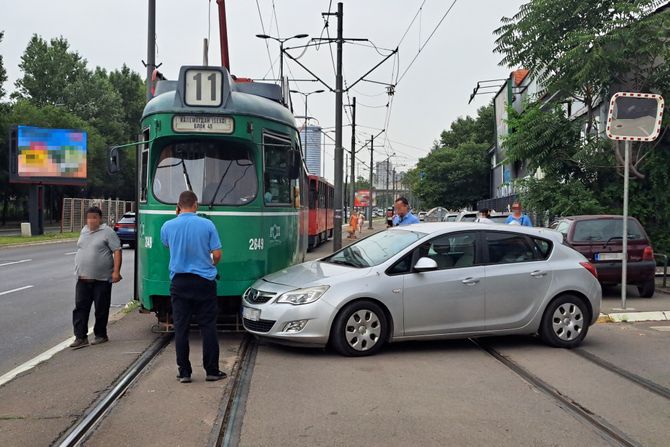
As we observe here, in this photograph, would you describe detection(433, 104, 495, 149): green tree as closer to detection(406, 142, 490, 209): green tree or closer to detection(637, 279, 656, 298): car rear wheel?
detection(406, 142, 490, 209): green tree

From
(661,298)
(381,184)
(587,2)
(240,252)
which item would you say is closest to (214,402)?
(240,252)

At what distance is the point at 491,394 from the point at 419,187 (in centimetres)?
5290

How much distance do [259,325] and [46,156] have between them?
115 feet

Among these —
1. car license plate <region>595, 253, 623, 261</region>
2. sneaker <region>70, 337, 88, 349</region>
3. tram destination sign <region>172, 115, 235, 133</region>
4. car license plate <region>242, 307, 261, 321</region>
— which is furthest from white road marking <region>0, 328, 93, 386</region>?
car license plate <region>595, 253, 623, 261</region>

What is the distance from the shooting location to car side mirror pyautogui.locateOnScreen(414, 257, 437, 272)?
7293mm

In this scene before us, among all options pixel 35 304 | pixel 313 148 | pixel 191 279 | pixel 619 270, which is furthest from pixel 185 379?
pixel 313 148

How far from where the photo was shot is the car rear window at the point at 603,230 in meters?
12.3

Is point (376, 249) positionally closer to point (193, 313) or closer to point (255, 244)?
point (255, 244)

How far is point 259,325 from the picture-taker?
734cm

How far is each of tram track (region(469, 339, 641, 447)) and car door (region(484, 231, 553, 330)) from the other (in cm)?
52

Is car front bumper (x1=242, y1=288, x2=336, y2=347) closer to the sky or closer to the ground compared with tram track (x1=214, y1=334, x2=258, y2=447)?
closer to the sky

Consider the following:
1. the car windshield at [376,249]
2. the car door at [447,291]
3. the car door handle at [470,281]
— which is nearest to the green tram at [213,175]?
the car windshield at [376,249]

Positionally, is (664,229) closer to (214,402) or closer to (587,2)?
(587,2)

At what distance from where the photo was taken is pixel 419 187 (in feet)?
191
